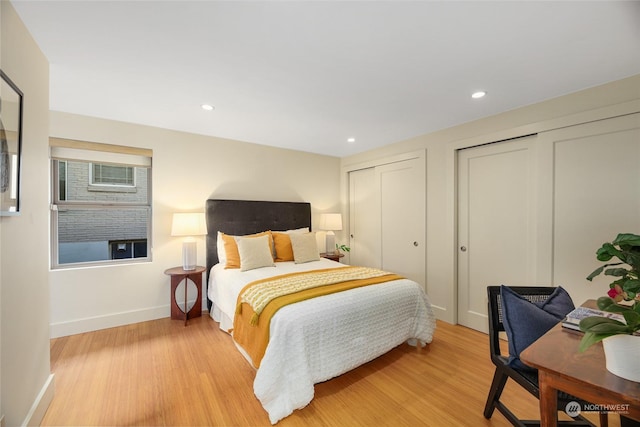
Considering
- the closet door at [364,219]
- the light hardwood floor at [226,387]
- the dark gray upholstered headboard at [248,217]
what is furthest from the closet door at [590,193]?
the dark gray upholstered headboard at [248,217]

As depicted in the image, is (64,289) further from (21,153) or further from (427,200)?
(427,200)

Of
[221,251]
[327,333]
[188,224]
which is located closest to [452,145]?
[327,333]

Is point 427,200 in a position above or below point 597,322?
above

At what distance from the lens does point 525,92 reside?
230 cm

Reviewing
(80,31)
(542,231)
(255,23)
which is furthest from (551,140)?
(80,31)

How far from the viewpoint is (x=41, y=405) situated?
63.6 inches

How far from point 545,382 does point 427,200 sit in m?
2.62

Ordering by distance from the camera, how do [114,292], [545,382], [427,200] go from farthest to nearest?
1. [427,200]
2. [114,292]
3. [545,382]

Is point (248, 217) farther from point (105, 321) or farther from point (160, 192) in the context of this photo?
point (105, 321)

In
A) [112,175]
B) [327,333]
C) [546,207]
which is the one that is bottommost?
[327,333]

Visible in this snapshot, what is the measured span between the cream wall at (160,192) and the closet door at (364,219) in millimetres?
1170

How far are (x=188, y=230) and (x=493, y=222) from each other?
351cm

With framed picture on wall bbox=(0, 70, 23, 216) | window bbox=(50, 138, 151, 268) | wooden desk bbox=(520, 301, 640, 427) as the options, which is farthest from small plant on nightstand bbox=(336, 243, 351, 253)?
framed picture on wall bbox=(0, 70, 23, 216)

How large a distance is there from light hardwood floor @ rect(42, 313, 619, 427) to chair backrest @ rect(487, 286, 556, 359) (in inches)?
20.0
